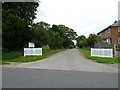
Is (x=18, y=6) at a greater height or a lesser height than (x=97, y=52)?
greater

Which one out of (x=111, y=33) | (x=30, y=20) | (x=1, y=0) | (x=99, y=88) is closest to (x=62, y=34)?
(x=111, y=33)

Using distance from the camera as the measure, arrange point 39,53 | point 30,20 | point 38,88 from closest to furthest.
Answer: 1. point 38,88
2. point 39,53
3. point 30,20

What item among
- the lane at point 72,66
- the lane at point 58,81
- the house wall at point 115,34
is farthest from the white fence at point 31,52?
the house wall at point 115,34

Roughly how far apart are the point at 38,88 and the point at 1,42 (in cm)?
1321

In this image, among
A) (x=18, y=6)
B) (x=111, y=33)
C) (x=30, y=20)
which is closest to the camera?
(x=18, y=6)

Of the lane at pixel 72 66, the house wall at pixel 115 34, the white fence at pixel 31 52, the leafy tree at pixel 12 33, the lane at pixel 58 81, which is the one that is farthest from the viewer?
the house wall at pixel 115 34

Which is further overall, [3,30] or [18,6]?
[18,6]

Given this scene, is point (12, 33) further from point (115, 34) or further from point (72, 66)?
point (115, 34)

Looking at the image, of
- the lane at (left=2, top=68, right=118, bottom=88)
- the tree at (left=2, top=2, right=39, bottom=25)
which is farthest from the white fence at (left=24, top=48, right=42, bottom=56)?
the lane at (left=2, top=68, right=118, bottom=88)

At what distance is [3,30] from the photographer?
1489 centimetres

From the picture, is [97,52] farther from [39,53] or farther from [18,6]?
[18,6]

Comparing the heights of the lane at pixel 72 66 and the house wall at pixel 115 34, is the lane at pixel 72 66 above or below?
below

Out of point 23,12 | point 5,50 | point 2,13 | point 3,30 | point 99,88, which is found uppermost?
point 23,12

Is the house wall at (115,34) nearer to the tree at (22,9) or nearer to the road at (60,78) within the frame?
the tree at (22,9)
